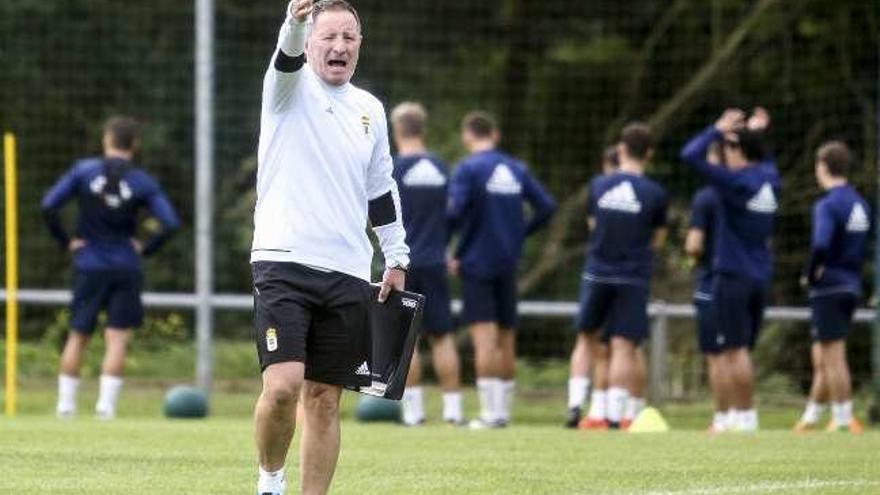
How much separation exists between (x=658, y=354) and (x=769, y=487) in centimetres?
907

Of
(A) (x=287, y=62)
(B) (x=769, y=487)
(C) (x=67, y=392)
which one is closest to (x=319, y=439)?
(A) (x=287, y=62)

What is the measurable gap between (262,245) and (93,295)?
28.8ft

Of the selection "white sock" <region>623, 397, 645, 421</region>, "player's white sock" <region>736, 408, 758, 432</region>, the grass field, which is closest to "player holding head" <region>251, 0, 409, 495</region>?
the grass field

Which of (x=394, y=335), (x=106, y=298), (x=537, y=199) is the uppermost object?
(x=394, y=335)

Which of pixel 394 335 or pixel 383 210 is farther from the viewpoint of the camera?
pixel 383 210

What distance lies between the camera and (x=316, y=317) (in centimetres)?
768

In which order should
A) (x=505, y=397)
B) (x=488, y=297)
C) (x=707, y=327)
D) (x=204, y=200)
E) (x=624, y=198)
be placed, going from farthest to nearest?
1. (x=204, y=200)
2. (x=505, y=397)
3. (x=488, y=297)
4. (x=624, y=198)
5. (x=707, y=327)

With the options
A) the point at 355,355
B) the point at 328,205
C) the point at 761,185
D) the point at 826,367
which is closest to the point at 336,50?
the point at 328,205

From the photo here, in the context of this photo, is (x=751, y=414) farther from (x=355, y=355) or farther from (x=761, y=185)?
(x=355, y=355)

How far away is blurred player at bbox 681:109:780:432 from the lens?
1480 cm

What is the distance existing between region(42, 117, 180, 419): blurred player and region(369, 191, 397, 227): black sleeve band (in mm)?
8270

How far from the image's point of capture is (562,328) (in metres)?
22.1

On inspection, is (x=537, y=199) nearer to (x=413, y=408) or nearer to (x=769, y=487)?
(x=413, y=408)

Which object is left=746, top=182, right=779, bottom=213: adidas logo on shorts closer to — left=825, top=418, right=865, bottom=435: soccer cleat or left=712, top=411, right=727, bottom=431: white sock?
left=712, top=411, right=727, bottom=431: white sock
